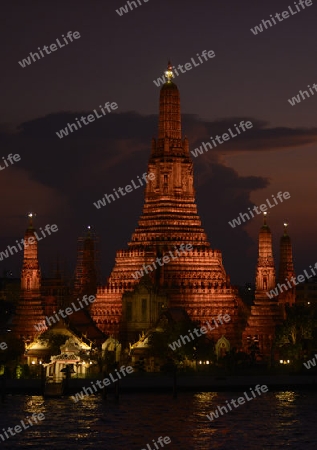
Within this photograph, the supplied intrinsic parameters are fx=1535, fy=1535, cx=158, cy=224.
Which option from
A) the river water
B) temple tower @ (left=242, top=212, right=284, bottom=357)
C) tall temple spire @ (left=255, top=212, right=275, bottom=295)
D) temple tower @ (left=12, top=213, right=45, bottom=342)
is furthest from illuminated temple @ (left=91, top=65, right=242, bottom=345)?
the river water

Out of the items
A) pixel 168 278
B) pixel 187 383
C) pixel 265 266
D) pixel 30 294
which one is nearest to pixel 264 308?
pixel 265 266

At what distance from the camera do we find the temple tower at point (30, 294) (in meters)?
132

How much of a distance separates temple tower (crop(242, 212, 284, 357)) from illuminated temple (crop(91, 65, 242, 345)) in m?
1.93

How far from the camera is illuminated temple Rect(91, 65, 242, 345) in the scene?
131 m

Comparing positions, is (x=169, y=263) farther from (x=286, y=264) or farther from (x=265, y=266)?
(x=286, y=264)

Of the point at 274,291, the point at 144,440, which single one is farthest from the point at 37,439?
the point at 274,291

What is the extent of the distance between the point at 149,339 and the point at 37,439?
31.7 m

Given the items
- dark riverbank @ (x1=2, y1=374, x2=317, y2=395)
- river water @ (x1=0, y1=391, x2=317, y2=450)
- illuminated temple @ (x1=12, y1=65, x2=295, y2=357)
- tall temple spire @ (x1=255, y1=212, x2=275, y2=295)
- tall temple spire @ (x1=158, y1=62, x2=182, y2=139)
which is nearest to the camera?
river water @ (x1=0, y1=391, x2=317, y2=450)

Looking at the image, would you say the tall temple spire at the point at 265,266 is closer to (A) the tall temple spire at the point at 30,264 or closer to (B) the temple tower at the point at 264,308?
(B) the temple tower at the point at 264,308

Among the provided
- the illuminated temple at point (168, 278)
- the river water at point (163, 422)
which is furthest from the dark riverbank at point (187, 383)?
the illuminated temple at point (168, 278)

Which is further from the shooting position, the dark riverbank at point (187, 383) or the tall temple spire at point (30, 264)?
the tall temple spire at point (30, 264)

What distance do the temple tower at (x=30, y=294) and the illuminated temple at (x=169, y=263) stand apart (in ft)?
18.4

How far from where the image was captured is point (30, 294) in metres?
133

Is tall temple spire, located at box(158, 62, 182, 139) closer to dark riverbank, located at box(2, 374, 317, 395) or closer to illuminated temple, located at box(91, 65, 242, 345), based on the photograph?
illuminated temple, located at box(91, 65, 242, 345)
